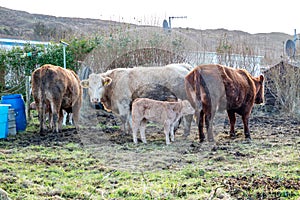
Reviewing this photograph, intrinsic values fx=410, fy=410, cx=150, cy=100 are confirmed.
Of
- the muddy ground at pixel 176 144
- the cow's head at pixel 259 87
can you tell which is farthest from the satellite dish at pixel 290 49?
the cow's head at pixel 259 87

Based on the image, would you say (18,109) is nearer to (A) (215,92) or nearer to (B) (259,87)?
(A) (215,92)

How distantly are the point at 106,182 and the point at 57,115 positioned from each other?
4328 millimetres

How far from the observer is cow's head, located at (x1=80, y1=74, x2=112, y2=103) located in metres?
9.05

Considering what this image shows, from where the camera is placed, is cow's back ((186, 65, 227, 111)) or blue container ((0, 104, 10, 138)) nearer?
cow's back ((186, 65, 227, 111))

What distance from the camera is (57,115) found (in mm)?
9289

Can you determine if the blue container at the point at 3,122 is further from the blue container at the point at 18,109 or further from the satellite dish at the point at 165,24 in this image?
the satellite dish at the point at 165,24

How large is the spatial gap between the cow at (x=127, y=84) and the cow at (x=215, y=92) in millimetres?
1068

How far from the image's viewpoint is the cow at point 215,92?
25.5 feet

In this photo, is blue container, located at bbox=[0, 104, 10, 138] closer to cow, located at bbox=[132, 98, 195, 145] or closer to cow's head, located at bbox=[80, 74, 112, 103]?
cow's head, located at bbox=[80, 74, 112, 103]

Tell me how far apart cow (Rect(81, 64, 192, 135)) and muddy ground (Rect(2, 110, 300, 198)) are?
566 mm

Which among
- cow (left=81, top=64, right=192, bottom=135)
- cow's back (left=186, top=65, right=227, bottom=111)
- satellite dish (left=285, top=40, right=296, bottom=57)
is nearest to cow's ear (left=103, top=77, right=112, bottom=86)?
cow (left=81, top=64, right=192, bottom=135)

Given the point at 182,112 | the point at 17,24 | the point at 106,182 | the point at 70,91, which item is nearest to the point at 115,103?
the point at 70,91

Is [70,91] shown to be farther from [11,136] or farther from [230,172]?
[230,172]

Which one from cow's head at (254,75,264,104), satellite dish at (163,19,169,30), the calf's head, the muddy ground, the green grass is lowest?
the muddy ground
